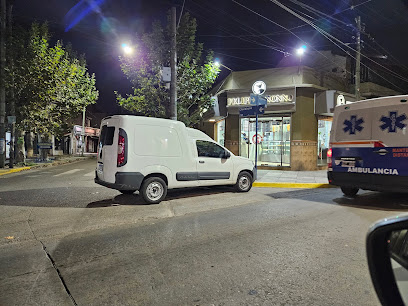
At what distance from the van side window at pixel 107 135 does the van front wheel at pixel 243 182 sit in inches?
161

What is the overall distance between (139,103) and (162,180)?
820cm

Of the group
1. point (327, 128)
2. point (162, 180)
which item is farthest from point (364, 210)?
point (327, 128)

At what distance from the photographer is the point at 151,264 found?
3537mm

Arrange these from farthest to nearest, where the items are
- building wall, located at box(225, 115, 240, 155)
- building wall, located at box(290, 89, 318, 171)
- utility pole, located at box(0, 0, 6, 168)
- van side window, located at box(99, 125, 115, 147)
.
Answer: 1. building wall, located at box(225, 115, 240, 155)
2. utility pole, located at box(0, 0, 6, 168)
3. building wall, located at box(290, 89, 318, 171)
4. van side window, located at box(99, 125, 115, 147)

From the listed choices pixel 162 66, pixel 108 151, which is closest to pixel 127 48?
pixel 162 66

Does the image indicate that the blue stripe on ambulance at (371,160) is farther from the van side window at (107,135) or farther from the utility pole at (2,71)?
the utility pole at (2,71)

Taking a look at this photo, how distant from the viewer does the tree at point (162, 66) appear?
1373 centimetres

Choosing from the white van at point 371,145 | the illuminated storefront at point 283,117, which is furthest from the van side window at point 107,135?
the illuminated storefront at point 283,117

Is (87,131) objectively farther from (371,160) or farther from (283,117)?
(371,160)

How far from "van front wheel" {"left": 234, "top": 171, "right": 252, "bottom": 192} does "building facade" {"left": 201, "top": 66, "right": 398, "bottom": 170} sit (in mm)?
5649

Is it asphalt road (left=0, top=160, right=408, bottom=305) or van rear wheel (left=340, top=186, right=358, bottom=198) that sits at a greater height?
van rear wheel (left=340, top=186, right=358, bottom=198)

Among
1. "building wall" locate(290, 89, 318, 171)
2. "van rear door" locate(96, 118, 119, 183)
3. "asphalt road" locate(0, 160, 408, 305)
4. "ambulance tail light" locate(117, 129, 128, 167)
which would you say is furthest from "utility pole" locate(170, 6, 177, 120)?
"building wall" locate(290, 89, 318, 171)

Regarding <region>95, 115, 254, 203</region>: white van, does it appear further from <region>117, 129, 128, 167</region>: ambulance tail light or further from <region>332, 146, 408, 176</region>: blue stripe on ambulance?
<region>332, 146, 408, 176</region>: blue stripe on ambulance

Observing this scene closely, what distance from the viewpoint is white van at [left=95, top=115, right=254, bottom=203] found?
22.0 feet
